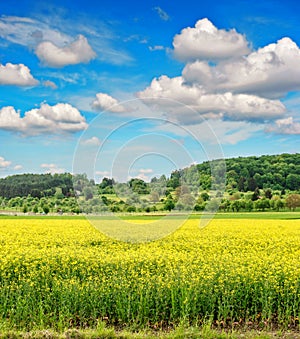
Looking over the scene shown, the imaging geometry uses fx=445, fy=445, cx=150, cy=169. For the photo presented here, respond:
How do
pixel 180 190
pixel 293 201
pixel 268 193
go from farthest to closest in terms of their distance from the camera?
pixel 268 193 → pixel 293 201 → pixel 180 190

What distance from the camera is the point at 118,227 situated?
1861 cm

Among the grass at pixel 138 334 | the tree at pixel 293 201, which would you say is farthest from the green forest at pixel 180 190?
the grass at pixel 138 334

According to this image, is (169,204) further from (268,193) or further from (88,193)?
(268,193)

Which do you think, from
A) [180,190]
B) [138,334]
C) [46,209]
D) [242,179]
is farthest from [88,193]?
[46,209]

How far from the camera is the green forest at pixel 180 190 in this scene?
16094 millimetres

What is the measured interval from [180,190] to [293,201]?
204 feet

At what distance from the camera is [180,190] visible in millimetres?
18453

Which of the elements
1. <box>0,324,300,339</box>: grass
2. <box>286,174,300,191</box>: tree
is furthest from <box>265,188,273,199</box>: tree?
<box>0,324,300,339</box>: grass

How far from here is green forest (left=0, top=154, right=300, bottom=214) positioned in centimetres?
1609

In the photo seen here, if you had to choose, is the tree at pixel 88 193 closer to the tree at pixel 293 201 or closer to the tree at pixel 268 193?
the tree at pixel 293 201

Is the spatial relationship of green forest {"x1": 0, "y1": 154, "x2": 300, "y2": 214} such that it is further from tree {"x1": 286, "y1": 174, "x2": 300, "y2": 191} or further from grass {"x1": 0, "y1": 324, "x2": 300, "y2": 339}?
grass {"x1": 0, "y1": 324, "x2": 300, "y2": 339}

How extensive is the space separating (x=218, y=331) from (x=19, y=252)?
6193 mm

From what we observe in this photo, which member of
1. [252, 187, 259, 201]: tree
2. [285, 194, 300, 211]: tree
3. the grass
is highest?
[252, 187, 259, 201]: tree

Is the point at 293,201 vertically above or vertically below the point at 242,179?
below
